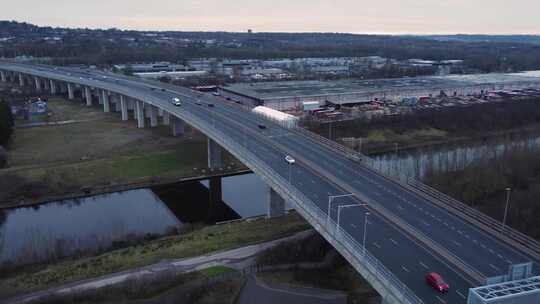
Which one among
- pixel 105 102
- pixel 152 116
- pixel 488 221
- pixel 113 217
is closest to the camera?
pixel 488 221

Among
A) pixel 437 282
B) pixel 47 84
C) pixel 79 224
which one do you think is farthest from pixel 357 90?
pixel 47 84

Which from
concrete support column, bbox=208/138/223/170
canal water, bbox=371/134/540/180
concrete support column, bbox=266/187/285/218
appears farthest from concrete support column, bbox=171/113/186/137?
concrete support column, bbox=266/187/285/218

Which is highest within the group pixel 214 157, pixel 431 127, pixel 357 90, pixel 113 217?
pixel 357 90

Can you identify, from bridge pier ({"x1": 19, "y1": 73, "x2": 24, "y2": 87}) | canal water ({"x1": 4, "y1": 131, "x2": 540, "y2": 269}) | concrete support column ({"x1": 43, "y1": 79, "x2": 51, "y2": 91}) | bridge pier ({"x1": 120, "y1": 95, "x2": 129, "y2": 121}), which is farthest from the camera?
bridge pier ({"x1": 19, "y1": 73, "x2": 24, "y2": 87})

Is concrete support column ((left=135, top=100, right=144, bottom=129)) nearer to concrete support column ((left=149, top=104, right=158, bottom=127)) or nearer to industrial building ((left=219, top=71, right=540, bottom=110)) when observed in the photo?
concrete support column ((left=149, top=104, right=158, bottom=127))

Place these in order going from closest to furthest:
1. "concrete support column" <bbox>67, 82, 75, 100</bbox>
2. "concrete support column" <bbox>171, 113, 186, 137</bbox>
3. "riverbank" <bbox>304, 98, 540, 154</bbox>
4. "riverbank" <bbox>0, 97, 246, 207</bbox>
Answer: "riverbank" <bbox>0, 97, 246, 207</bbox>
"riverbank" <bbox>304, 98, 540, 154</bbox>
"concrete support column" <bbox>171, 113, 186, 137</bbox>
"concrete support column" <bbox>67, 82, 75, 100</bbox>

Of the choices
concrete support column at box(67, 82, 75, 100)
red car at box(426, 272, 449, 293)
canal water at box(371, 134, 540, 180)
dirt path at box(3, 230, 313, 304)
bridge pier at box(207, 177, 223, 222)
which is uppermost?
concrete support column at box(67, 82, 75, 100)

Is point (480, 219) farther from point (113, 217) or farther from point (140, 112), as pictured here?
point (140, 112)

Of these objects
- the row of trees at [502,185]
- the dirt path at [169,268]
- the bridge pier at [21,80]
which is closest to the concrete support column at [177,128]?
the row of trees at [502,185]
